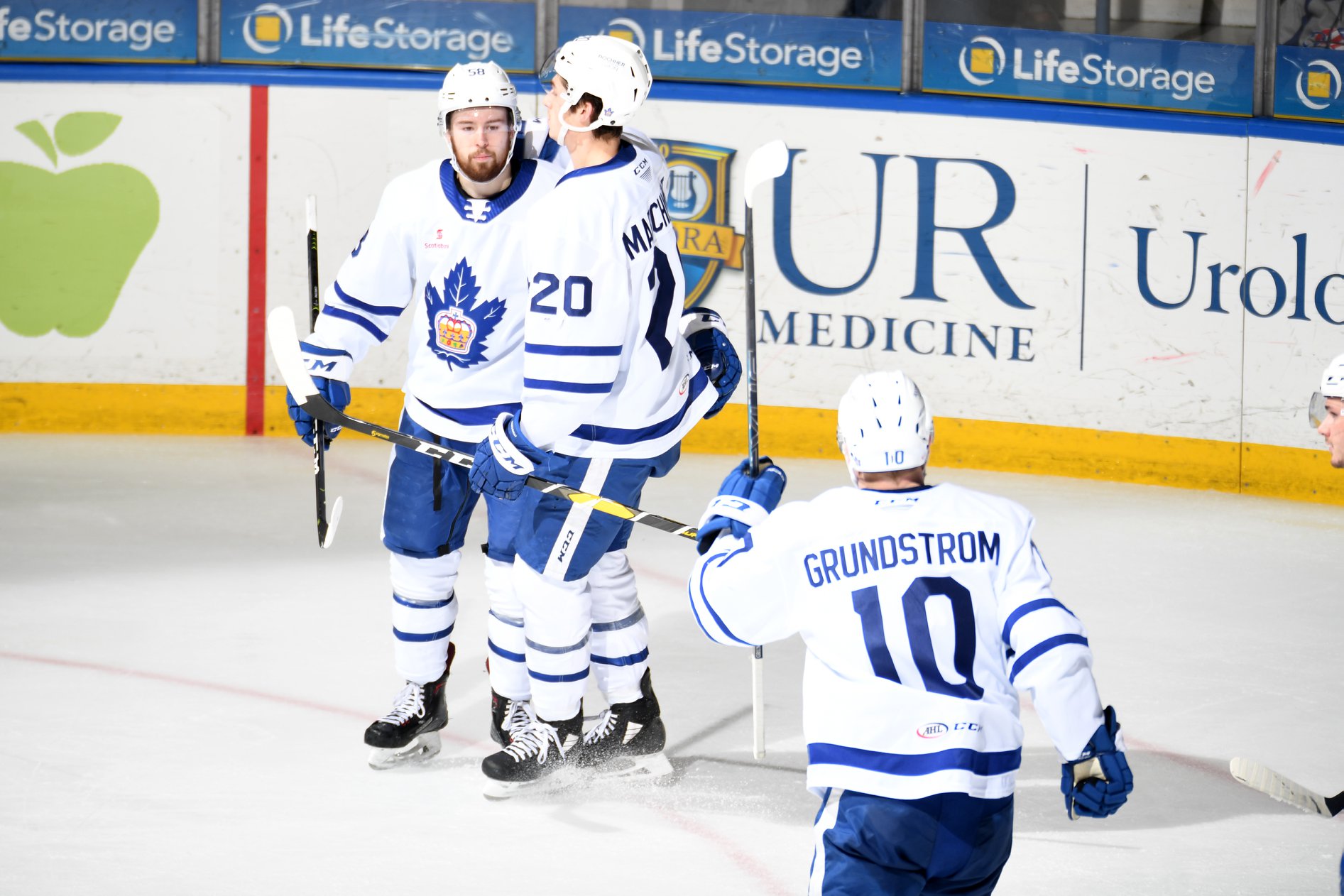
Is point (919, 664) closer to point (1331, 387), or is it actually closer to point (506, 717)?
point (1331, 387)

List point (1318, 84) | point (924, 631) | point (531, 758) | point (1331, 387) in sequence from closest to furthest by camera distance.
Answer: point (924, 631)
point (1331, 387)
point (531, 758)
point (1318, 84)

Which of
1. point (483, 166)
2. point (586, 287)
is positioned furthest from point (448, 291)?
point (586, 287)

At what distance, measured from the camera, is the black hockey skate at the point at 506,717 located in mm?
3828

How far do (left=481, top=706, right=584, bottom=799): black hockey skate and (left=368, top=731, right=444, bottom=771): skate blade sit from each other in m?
0.16

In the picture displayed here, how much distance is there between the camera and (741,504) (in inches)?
104

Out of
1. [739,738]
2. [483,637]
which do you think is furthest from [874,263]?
[739,738]

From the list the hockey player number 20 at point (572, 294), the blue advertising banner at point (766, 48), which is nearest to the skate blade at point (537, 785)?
the hockey player number 20 at point (572, 294)

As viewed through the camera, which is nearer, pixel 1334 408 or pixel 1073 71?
pixel 1334 408

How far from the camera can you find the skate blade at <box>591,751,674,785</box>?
3.76 m

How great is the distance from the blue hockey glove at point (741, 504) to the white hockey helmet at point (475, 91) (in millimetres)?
1200

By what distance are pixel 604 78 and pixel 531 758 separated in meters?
1.34

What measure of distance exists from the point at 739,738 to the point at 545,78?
1.48 meters

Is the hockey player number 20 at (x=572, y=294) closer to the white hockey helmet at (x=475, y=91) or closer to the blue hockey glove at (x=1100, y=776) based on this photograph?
the white hockey helmet at (x=475, y=91)

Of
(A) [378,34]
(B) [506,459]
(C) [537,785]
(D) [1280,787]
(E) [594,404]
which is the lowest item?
(C) [537,785]
